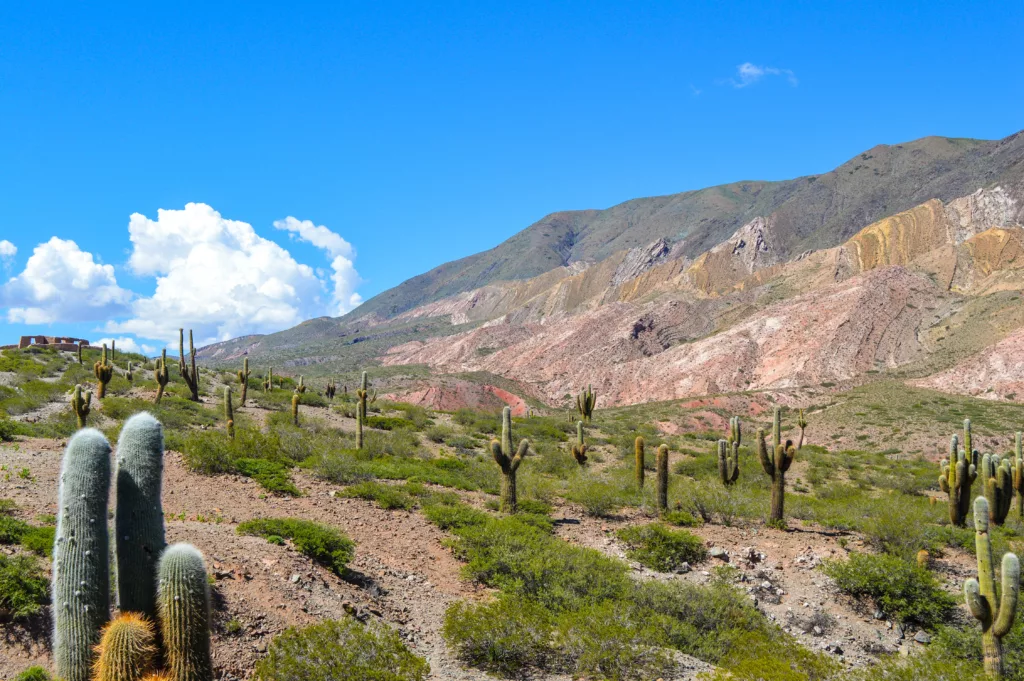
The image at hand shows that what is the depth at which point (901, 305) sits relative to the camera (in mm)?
55531

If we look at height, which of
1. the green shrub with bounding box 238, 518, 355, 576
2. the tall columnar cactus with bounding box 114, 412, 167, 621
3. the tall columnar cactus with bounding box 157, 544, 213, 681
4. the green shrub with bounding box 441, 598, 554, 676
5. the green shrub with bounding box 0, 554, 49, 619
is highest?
the tall columnar cactus with bounding box 114, 412, 167, 621

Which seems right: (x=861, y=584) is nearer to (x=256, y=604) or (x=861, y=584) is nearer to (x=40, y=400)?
(x=256, y=604)

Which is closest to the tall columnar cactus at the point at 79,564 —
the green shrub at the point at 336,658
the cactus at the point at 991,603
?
the green shrub at the point at 336,658

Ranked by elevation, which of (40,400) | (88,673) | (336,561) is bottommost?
(336,561)

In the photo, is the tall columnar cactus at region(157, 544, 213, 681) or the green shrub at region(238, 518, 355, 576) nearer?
the tall columnar cactus at region(157, 544, 213, 681)

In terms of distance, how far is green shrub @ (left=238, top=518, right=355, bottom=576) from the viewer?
34.4 ft

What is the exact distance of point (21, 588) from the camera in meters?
7.52

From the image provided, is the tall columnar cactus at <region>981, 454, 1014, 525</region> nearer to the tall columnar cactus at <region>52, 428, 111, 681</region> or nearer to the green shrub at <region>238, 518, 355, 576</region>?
the green shrub at <region>238, 518, 355, 576</region>

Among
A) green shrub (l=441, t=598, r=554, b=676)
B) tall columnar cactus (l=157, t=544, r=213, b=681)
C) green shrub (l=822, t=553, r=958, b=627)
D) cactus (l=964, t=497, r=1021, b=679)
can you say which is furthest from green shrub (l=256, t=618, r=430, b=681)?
green shrub (l=822, t=553, r=958, b=627)

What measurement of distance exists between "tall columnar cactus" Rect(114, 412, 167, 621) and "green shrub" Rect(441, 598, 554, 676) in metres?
4.45

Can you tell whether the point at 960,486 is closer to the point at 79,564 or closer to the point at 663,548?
the point at 663,548

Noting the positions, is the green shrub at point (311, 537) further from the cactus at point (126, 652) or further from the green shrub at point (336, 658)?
the cactus at point (126, 652)

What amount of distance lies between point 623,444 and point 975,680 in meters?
21.5

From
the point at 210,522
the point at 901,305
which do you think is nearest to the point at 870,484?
the point at 210,522
